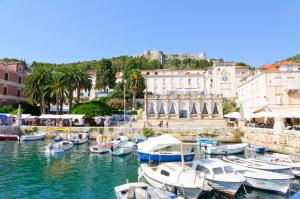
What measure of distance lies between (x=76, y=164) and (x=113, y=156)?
6.35 metres

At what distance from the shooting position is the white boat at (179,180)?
612 inches

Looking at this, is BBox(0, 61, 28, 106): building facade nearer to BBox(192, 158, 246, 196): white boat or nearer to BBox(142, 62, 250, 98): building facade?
BBox(142, 62, 250, 98): building facade

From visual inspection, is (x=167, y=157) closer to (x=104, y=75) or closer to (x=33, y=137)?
(x=33, y=137)

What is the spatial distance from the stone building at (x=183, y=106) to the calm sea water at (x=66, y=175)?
116 ft

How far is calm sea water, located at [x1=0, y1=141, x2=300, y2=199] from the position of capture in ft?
58.1

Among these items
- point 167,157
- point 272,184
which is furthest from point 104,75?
point 272,184

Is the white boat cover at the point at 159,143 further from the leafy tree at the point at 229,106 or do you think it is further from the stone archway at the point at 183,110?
the leafy tree at the point at 229,106

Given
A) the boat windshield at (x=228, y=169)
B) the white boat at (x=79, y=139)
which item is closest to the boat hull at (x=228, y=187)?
the boat windshield at (x=228, y=169)

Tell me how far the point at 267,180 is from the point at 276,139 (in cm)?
2028

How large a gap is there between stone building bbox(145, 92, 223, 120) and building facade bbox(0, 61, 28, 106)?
117ft

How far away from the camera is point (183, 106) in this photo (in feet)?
225

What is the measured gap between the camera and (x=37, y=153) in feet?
110

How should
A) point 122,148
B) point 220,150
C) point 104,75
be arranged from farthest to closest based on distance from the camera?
point 104,75, point 220,150, point 122,148

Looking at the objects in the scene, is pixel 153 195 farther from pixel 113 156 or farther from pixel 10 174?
pixel 113 156
